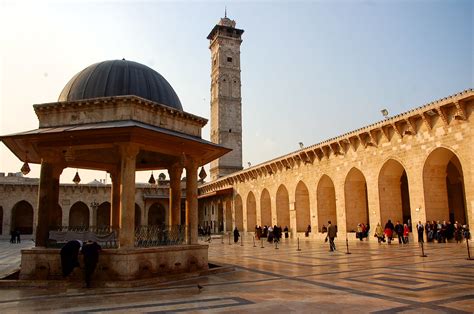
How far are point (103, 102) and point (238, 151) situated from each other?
3910 centimetres

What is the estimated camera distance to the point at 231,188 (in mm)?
39500

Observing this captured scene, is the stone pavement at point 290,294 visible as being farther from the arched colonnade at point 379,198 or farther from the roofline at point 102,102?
the arched colonnade at point 379,198

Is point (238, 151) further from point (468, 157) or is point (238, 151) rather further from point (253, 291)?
point (253, 291)

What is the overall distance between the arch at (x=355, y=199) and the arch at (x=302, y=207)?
5.10 meters

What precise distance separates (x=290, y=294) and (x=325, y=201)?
67.5 ft

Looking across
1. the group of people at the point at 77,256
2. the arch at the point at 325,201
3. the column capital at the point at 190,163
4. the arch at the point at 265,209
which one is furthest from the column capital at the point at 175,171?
the arch at the point at 265,209

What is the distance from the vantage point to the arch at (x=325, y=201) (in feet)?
86.4

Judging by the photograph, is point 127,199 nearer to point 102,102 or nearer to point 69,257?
point 69,257

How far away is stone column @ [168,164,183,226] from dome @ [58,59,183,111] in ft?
6.65

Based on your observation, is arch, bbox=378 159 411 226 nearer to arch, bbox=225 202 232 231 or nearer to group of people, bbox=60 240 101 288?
group of people, bbox=60 240 101 288

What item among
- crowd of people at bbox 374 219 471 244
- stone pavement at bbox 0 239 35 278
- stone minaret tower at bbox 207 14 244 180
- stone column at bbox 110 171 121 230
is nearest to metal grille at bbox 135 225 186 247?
stone column at bbox 110 171 121 230

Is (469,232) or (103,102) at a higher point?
(103,102)

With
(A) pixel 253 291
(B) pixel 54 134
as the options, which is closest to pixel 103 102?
(B) pixel 54 134

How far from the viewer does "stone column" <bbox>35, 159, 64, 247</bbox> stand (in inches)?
380
